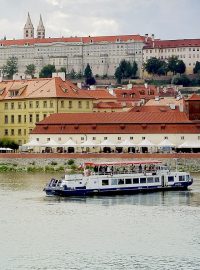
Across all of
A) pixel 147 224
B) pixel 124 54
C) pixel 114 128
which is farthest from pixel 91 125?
pixel 124 54

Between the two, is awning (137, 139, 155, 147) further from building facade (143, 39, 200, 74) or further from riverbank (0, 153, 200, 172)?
building facade (143, 39, 200, 74)

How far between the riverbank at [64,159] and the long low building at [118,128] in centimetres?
258

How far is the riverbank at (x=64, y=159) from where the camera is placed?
211 ft

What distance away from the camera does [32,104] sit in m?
77.8

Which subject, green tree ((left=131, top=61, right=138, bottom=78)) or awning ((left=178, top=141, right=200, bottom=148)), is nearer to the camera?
awning ((left=178, top=141, right=200, bottom=148))

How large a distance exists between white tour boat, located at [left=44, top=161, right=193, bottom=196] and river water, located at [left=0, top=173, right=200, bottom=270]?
99cm

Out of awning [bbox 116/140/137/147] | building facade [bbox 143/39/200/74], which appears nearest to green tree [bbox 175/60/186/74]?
building facade [bbox 143/39/200/74]

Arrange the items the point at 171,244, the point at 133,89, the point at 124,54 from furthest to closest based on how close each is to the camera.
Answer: the point at 124,54, the point at 133,89, the point at 171,244

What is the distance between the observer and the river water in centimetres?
3319

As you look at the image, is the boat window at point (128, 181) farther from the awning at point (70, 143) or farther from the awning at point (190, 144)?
the awning at point (70, 143)

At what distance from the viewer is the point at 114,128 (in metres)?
69.8

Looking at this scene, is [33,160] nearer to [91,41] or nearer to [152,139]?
[152,139]

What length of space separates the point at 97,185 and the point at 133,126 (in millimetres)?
19730

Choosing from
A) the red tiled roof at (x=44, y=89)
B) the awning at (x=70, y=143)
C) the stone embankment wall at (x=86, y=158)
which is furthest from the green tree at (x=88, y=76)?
the stone embankment wall at (x=86, y=158)
